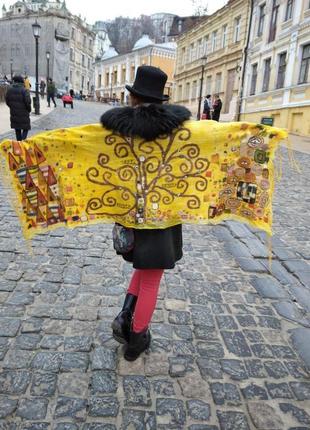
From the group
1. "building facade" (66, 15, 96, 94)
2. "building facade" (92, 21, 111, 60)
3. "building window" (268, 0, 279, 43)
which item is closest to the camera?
"building window" (268, 0, 279, 43)

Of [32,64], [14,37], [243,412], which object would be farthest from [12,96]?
[14,37]

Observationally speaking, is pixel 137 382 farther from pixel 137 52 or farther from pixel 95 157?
pixel 137 52

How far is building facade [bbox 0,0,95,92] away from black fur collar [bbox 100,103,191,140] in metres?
65.0

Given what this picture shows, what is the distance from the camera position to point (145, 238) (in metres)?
2.35

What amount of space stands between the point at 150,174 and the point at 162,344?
1297 mm

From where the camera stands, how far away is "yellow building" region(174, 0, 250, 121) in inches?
1133

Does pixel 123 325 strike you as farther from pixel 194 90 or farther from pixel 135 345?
pixel 194 90

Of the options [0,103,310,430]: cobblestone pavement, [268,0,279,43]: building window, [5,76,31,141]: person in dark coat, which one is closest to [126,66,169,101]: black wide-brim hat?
[0,103,310,430]: cobblestone pavement

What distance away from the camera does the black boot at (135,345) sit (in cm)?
259

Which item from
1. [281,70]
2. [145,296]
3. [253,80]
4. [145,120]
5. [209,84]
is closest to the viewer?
[145,120]

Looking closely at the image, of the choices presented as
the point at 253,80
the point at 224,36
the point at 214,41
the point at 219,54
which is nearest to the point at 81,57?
the point at 214,41

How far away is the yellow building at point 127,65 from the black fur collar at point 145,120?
158 feet

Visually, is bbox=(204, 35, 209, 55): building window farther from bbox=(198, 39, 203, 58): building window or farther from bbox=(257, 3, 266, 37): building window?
bbox=(257, 3, 266, 37): building window

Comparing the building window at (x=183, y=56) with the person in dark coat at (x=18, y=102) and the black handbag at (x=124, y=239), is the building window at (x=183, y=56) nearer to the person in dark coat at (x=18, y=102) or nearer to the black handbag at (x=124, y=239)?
the person in dark coat at (x=18, y=102)
